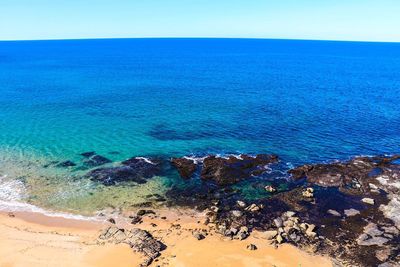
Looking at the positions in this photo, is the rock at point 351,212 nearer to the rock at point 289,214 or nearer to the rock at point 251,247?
the rock at point 289,214

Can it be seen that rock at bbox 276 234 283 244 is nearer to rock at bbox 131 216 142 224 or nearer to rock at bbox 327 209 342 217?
rock at bbox 327 209 342 217

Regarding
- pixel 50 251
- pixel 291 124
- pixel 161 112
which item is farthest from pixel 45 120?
pixel 291 124

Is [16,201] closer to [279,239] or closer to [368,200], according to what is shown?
[279,239]

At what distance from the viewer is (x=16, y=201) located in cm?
4656

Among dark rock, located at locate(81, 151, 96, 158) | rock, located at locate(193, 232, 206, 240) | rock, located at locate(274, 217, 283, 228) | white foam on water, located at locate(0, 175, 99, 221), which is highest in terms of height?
dark rock, located at locate(81, 151, 96, 158)

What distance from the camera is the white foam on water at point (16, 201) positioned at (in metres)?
43.4

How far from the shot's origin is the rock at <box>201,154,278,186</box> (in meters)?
52.2

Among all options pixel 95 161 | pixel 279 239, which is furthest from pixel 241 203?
pixel 95 161

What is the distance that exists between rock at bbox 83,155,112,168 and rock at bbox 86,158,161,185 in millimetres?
2278

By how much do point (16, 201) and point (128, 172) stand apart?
54.0ft

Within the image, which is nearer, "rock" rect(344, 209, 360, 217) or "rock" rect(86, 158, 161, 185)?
"rock" rect(344, 209, 360, 217)

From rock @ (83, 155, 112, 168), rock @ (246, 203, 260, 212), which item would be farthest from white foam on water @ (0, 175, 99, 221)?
rock @ (246, 203, 260, 212)

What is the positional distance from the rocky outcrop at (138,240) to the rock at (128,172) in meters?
12.9

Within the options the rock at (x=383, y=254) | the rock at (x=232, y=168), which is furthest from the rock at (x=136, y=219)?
the rock at (x=383, y=254)
